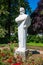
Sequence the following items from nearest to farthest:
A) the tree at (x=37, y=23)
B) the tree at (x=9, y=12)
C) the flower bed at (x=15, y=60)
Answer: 1. the flower bed at (x=15, y=60)
2. the tree at (x=9, y=12)
3. the tree at (x=37, y=23)

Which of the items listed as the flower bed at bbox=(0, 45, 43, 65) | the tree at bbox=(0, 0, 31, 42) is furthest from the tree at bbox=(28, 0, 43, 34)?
the flower bed at bbox=(0, 45, 43, 65)

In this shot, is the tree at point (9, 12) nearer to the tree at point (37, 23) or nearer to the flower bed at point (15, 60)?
the tree at point (37, 23)

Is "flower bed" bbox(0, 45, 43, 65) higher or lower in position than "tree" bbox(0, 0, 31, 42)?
lower

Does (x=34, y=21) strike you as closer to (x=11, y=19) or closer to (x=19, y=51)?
(x=11, y=19)

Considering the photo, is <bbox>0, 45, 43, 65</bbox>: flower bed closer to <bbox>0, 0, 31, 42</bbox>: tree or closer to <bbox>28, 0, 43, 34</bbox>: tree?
<bbox>0, 0, 31, 42</bbox>: tree

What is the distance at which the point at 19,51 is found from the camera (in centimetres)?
1055

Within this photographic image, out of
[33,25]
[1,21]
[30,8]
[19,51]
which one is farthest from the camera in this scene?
[33,25]

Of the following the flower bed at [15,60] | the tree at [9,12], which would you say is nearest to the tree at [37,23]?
the tree at [9,12]

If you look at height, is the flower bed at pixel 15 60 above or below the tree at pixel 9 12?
below

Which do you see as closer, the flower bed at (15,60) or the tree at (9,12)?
the flower bed at (15,60)

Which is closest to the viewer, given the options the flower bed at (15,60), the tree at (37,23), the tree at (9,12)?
the flower bed at (15,60)

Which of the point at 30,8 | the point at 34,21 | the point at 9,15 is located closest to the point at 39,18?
the point at 34,21

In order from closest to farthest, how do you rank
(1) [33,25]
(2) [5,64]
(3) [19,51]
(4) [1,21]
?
(2) [5,64] < (3) [19,51] < (4) [1,21] < (1) [33,25]

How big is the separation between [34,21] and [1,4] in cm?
1384
